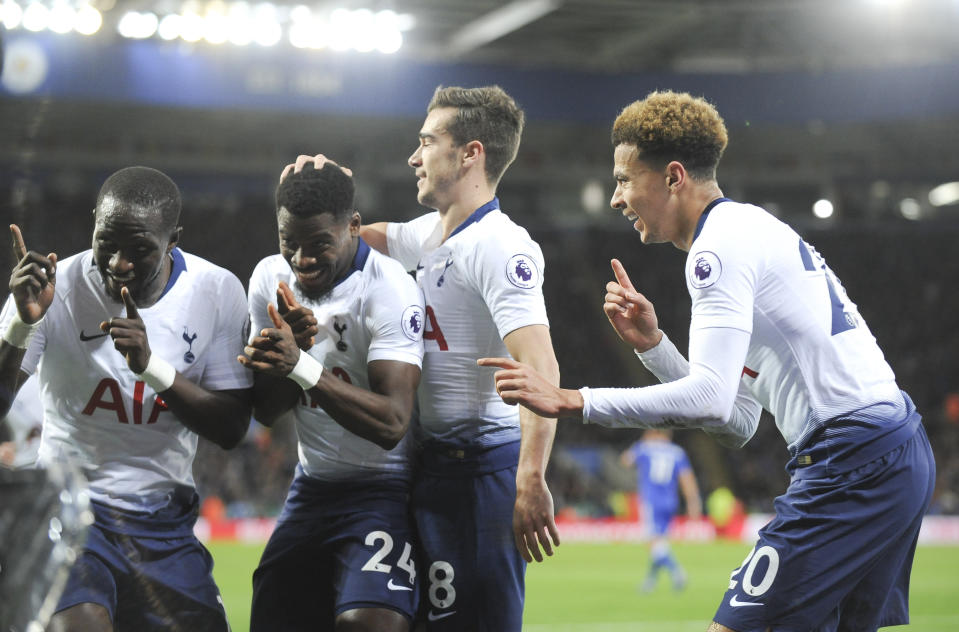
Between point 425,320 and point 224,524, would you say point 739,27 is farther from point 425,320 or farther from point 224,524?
point 425,320

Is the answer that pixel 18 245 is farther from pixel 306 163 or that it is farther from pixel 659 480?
pixel 659 480

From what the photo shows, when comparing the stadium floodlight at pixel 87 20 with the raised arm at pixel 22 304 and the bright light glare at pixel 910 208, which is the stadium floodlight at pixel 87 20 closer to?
the raised arm at pixel 22 304

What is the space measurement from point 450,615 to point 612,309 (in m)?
1.22

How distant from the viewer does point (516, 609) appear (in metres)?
3.84

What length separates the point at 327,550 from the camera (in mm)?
3799

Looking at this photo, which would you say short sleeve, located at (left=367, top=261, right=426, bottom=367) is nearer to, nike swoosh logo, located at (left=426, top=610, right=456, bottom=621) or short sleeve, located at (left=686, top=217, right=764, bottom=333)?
nike swoosh logo, located at (left=426, top=610, right=456, bottom=621)

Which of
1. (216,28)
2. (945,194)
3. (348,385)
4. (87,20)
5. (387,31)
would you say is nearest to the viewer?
(348,385)

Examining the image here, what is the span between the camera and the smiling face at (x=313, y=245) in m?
3.69

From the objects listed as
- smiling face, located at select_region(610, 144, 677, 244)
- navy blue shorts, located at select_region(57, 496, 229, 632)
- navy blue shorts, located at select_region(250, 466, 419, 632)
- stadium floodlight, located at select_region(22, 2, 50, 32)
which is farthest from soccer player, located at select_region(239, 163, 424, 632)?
stadium floodlight, located at select_region(22, 2, 50, 32)

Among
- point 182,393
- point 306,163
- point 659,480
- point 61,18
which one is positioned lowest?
point 659,480

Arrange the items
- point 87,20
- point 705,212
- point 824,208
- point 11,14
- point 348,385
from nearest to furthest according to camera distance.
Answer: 1. point 348,385
2. point 705,212
3. point 824,208
4. point 11,14
5. point 87,20

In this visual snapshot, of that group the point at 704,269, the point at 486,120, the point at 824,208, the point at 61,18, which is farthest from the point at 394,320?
the point at 61,18

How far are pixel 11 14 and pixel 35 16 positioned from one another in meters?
0.45

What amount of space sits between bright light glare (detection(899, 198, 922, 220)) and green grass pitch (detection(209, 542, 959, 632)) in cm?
843
